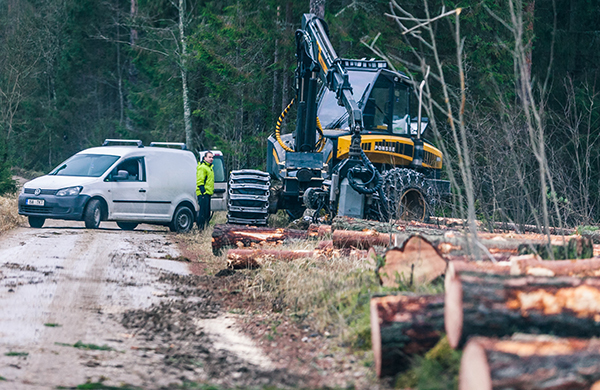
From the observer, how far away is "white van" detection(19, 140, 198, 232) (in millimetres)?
14695

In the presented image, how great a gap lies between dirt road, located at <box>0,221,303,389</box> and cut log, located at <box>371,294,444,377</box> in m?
0.68

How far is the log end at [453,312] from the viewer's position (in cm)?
430

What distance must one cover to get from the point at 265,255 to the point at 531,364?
19.8ft

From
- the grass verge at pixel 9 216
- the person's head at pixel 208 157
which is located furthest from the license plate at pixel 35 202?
the person's head at pixel 208 157

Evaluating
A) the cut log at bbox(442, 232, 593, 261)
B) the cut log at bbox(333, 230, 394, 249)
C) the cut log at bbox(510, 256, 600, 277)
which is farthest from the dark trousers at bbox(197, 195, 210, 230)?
the cut log at bbox(510, 256, 600, 277)

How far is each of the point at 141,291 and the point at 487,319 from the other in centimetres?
502

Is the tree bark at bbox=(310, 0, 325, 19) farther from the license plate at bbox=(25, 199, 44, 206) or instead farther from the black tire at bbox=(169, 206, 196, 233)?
the license plate at bbox=(25, 199, 44, 206)

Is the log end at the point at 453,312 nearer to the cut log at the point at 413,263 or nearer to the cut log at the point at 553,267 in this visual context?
the cut log at the point at 553,267

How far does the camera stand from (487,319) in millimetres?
4250

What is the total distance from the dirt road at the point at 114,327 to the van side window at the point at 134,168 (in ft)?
16.7

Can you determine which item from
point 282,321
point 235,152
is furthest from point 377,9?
point 282,321

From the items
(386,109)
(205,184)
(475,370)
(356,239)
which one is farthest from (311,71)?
(475,370)

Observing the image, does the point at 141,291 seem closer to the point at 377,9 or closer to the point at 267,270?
the point at 267,270

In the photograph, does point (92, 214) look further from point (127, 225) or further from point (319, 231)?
point (319, 231)
